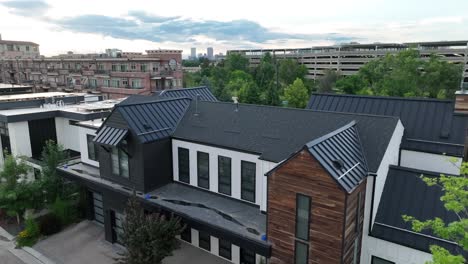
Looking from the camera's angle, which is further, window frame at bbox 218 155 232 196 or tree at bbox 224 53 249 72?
tree at bbox 224 53 249 72

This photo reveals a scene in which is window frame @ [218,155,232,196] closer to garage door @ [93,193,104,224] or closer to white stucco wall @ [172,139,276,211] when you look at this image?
white stucco wall @ [172,139,276,211]

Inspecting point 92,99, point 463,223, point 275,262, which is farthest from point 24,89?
point 463,223

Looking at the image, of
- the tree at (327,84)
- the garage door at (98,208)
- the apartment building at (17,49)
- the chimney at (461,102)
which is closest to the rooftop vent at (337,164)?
the chimney at (461,102)

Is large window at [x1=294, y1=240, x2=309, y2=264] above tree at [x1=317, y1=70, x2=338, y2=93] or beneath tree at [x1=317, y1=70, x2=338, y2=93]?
beneath

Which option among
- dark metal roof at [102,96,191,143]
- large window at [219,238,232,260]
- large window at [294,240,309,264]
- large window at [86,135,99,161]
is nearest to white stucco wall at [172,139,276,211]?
dark metal roof at [102,96,191,143]

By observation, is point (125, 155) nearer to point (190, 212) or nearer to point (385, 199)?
point (190, 212)

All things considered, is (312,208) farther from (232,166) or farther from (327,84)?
(327,84)

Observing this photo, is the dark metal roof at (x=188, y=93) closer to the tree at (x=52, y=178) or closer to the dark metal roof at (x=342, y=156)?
the tree at (x=52, y=178)
